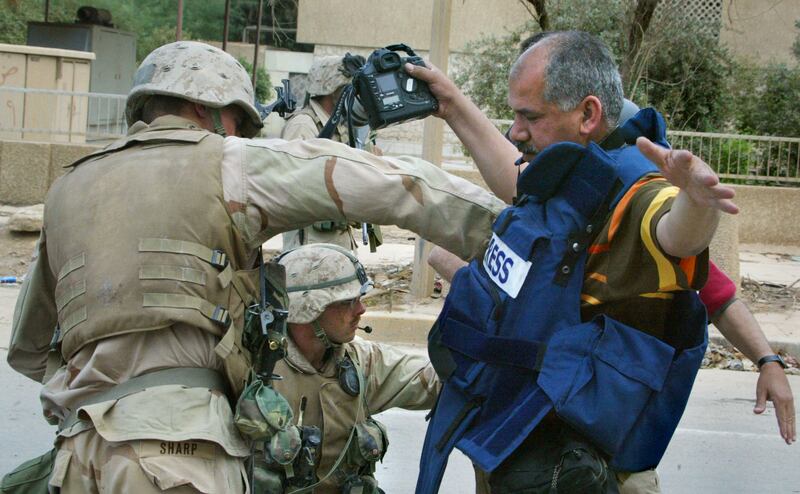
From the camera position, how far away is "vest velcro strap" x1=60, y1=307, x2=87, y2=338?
90.5 inches

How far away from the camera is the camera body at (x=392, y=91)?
110 inches

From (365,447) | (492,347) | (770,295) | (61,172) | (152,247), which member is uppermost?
(152,247)

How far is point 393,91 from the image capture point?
2.80 metres

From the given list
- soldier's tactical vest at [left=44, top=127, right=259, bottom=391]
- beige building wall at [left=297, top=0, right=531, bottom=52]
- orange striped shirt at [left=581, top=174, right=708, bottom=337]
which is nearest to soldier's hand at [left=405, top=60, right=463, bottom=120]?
soldier's tactical vest at [left=44, top=127, right=259, bottom=391]

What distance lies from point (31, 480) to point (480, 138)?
1478 mm

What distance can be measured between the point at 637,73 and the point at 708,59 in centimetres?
326

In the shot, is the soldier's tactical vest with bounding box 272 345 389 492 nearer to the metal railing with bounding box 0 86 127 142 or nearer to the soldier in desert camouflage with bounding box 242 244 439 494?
the soldier in desert camouflage with bounding box 242 244 439 494

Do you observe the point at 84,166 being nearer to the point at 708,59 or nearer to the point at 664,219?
the point at 664,219

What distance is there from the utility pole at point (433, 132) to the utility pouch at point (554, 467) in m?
5.67

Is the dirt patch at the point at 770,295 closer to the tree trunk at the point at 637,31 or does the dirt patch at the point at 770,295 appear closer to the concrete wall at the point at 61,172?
the concrete wall at the point at 61,172

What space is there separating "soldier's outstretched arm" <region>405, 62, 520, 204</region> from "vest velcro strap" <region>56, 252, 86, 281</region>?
101 centimetres

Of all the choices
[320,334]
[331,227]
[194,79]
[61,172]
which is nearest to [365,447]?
[320,334]

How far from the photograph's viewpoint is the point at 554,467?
2.22 meters

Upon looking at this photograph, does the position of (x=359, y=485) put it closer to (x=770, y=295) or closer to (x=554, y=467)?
(x=554, y=467)
